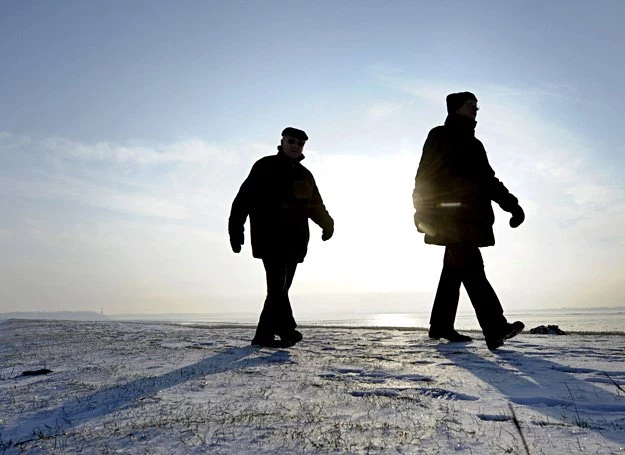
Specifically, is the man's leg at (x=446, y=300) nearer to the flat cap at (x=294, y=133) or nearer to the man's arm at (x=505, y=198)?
the man's arm at (x=505, y=198)

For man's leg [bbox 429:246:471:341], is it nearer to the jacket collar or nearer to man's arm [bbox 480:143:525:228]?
man's arm [bbox 480:143:525:228]

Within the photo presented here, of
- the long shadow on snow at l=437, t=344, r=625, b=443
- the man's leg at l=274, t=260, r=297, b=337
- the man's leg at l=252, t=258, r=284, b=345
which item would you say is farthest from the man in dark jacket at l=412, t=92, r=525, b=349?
the man's leg at l=252, t=258, r=284, b=345

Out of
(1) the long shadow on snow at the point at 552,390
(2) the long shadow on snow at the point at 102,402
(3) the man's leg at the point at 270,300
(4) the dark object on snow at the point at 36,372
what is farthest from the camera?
(3) the man's leg at the point at 270,300

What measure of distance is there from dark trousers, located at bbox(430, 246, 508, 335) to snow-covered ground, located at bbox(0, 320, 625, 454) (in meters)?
0.45

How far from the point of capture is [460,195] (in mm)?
5414

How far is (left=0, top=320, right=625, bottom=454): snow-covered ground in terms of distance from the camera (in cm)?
172

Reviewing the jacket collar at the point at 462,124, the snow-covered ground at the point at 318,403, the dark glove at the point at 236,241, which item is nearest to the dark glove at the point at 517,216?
the jacket collar at the point at 462,124

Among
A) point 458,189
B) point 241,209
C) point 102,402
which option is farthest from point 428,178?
point 102,402

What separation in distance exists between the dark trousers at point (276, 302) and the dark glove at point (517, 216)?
270 cm

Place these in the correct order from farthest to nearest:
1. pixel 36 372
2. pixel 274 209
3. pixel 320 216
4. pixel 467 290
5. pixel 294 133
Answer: pixel 320 216
pixel 294 133
pixel 274 209
pixel 467 290
pixel 36 372

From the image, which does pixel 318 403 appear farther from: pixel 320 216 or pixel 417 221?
pixel 320 216

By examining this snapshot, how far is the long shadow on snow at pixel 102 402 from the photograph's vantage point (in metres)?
1.93

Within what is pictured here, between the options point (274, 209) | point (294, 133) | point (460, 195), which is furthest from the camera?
point (294, 133)

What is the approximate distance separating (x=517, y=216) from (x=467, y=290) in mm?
1119
